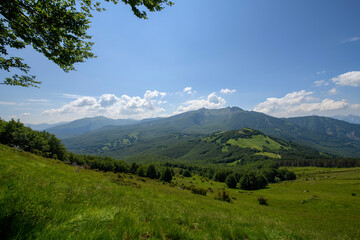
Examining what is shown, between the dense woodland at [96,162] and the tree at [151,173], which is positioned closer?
the dense woodland at [96,162]

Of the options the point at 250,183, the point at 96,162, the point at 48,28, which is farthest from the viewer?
the point at 250,183

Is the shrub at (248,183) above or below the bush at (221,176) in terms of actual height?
above

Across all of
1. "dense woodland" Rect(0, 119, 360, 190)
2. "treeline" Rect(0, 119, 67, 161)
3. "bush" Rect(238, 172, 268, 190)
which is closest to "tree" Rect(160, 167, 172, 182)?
"dense woodland" Rect(0, 119, 360, 190)

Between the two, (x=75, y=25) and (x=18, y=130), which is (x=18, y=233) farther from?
(x=18, y=130)

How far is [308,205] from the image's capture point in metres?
46.0

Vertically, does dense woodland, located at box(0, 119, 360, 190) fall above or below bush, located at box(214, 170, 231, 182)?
above

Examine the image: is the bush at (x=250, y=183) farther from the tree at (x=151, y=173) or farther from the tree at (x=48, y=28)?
the tree at (x=48, y=28)

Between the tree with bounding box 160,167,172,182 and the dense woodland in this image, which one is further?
the tree with bounding box 160,167,172,182

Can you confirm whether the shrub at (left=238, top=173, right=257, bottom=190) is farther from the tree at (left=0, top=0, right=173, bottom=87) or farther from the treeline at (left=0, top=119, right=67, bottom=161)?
the tree at (left=0, top=0, right=173, bottom=87)

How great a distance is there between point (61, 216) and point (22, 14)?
379 inches

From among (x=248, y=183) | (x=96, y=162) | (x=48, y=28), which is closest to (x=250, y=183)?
(x=248, y=183)

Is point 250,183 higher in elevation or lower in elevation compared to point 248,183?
higher

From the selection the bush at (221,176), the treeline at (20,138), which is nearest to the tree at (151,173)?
the treeline at (20,138)

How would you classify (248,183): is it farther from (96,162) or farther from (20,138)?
(20,138)
